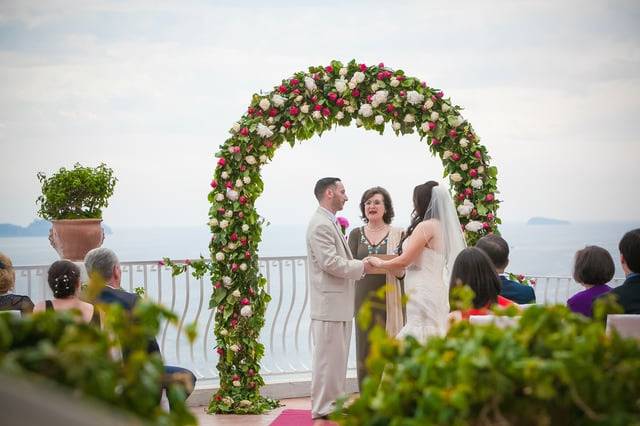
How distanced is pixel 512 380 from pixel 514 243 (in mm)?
18701

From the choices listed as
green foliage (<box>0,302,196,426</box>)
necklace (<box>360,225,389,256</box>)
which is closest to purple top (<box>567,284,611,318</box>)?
necklace (<box>360,225,389,256</box>)

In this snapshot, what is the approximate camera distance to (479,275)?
367cm

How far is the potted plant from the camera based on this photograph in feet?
21.2

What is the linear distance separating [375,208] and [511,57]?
9.75m

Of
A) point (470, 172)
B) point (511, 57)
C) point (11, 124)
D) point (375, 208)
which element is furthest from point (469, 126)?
point (11, 124)

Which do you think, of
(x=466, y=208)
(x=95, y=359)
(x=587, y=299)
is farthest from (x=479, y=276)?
(x=95, y=359)

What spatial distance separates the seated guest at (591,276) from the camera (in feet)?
13.7

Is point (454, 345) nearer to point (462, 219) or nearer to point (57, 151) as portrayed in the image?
point (462, 219)

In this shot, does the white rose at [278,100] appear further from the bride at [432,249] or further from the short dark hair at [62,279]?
the short dark hair at [62,279]

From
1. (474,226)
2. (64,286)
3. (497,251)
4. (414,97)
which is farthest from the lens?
(414,97)

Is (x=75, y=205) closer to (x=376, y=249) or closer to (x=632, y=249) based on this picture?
(x=376, y=249)

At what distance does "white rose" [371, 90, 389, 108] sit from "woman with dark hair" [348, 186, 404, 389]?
75 cm

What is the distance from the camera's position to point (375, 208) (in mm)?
6535

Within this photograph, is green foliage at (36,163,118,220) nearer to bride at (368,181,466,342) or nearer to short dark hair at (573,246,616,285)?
bride at (368,181,466,342)
